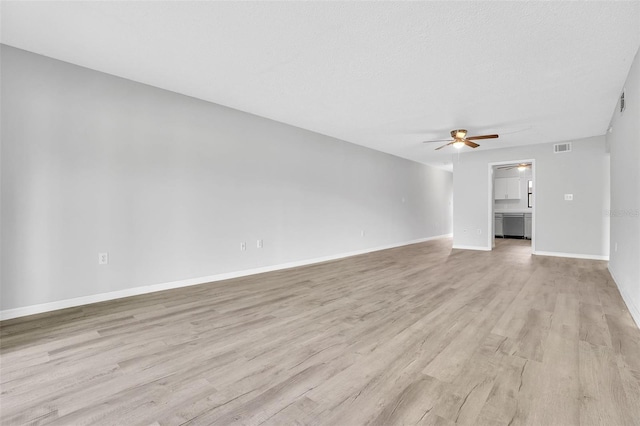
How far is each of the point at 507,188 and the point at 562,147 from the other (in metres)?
3.97

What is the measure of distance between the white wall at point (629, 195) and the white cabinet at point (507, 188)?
21.2 ft

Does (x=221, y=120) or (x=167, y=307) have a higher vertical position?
(x=221, y=120)

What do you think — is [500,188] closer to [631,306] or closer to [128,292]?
[631,306]

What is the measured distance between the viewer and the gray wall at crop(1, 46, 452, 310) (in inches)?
108

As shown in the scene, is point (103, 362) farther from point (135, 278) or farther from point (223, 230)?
point (223, 230)

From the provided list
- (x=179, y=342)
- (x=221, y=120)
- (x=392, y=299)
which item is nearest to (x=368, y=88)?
(x=221, y=120)

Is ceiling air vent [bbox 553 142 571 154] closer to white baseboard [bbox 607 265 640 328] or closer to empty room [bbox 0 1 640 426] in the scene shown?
empty room [bbox 0 1 640 426]

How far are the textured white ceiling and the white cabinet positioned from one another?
5787mm

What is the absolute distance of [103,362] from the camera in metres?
1.91

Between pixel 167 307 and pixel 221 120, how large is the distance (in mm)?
2621

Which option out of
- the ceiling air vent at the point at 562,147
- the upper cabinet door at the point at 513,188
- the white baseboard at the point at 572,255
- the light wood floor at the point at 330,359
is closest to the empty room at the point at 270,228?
the light wood floor at the point at 330,359

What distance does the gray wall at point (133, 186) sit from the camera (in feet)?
9.02

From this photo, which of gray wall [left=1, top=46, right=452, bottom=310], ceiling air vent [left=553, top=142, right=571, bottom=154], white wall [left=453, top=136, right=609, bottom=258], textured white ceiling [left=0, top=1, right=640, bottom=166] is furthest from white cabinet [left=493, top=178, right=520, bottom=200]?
gray wall [left=1, top=46, right=452, bottom=310]

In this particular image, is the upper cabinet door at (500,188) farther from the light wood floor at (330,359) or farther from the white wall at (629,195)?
the light wood floor at (330,359)
